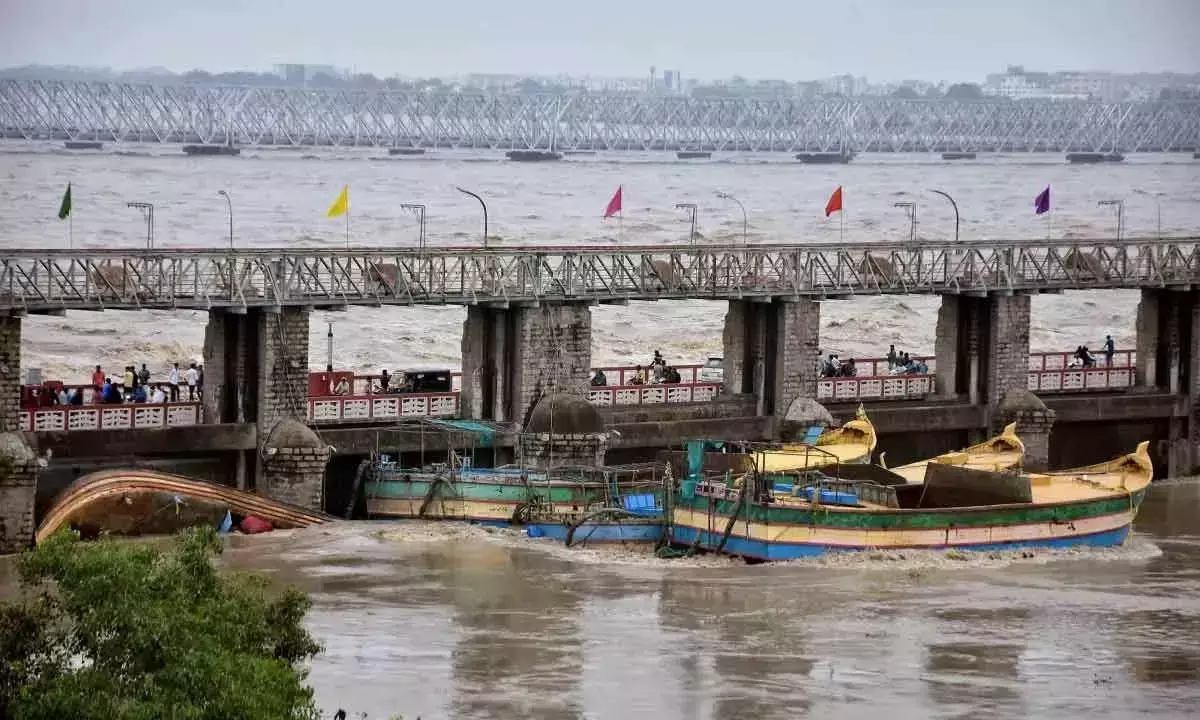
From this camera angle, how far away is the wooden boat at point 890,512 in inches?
2013

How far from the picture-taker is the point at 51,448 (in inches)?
2032

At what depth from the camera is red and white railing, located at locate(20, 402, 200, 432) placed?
52.2 m

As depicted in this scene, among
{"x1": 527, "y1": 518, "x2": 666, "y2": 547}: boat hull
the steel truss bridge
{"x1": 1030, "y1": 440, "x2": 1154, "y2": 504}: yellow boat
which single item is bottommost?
{"x1": 527, "y1": 518, "x2": 666, "y2": 547}: boat hull

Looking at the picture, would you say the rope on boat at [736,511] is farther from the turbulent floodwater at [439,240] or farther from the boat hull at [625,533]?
the turbulent floodwater at [439,240]

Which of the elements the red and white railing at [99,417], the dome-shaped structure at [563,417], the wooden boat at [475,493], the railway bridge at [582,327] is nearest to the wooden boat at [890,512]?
the wooden boat at [475,493]

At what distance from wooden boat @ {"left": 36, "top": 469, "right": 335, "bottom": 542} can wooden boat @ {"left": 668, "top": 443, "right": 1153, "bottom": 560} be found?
9894mm

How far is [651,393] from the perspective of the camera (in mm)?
62594

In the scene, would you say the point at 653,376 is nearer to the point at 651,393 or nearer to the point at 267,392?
the point at 651,393

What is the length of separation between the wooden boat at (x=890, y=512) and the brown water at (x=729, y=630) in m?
0.52

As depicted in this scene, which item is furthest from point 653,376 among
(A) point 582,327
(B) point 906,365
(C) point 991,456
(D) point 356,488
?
(D) point 356,488

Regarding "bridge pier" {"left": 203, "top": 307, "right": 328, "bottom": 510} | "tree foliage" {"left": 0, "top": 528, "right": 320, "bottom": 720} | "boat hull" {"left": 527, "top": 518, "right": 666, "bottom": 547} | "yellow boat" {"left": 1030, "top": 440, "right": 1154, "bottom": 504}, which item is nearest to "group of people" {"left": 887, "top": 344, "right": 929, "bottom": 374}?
"yellow boat" {"left": 1030, "top": 440, "right": 1154, "bottom": 504}

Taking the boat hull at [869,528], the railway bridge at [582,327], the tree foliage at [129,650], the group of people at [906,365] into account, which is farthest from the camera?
the group of people at [906,365]

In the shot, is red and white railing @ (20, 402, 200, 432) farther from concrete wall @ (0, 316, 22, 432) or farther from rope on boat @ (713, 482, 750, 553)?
rope on boat @ (713, 482, 750, 553)

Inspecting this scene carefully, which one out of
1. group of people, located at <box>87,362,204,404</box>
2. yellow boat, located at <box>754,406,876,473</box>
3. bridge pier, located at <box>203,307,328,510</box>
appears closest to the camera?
bridge pier, located at <box>203,307,328,510</box>
